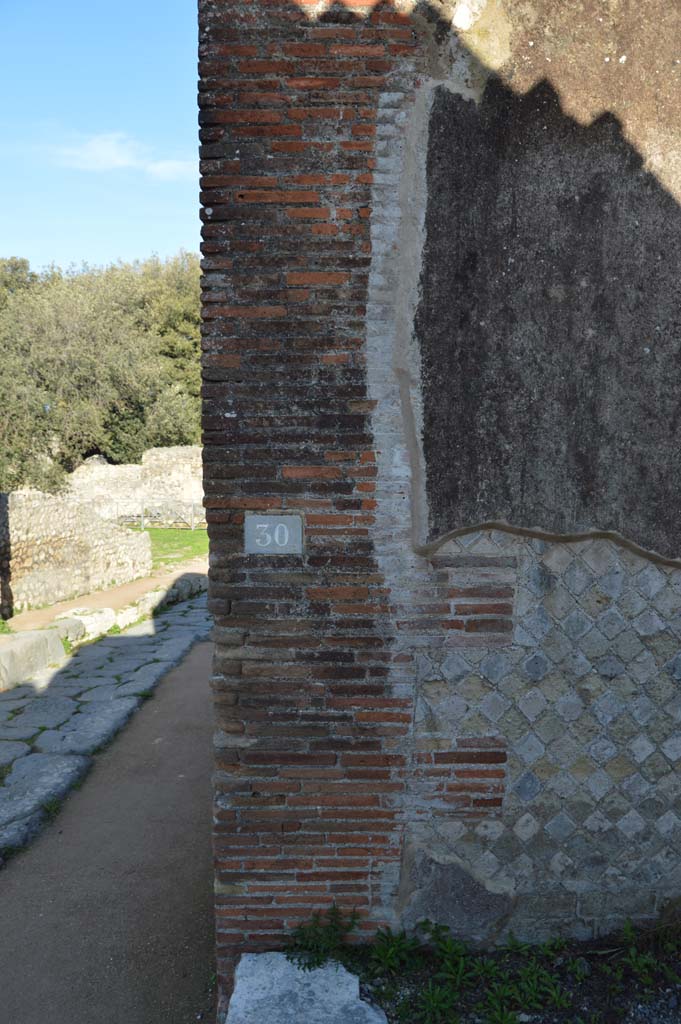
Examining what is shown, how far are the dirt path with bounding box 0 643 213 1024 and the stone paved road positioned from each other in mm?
181

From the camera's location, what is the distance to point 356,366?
2.77 meters

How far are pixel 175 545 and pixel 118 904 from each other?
48.8 feet

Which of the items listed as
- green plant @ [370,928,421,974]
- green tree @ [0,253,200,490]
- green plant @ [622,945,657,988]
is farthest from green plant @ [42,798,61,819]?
green tree @ [0,253,200,490]

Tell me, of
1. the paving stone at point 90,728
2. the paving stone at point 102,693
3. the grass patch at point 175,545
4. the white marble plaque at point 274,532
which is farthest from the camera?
the grass patch at point 175,545

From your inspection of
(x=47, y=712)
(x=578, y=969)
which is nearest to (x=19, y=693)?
(x=47, y=712)

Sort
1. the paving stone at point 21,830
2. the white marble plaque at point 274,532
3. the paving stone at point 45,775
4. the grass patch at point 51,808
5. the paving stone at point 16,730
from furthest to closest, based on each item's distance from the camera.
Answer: the paving stone at point 16,730, the paving stone at point 45,775, the grass patch at point 51,808, the paving stone at point 21,830, the white marble plaque at point 274,532

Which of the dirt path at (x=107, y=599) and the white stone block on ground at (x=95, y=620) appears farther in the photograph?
the dirt path at (x=107, y=599)

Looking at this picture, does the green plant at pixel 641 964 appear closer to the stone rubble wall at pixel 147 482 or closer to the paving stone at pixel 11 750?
the paving stone at pixel 11 750

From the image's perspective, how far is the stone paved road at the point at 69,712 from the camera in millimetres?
5048

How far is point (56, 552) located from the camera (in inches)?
483

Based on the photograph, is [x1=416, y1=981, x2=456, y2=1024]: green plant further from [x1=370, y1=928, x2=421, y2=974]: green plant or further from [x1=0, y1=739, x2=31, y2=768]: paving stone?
[x1=0, y1=739, x2=31, y2=768]: paving stone

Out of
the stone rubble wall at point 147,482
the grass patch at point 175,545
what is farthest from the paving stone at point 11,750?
the stone rubble wall at point 147,482

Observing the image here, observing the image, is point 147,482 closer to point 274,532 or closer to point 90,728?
point 90,728

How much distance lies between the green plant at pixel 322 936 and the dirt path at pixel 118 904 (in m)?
Answer: 0.71
